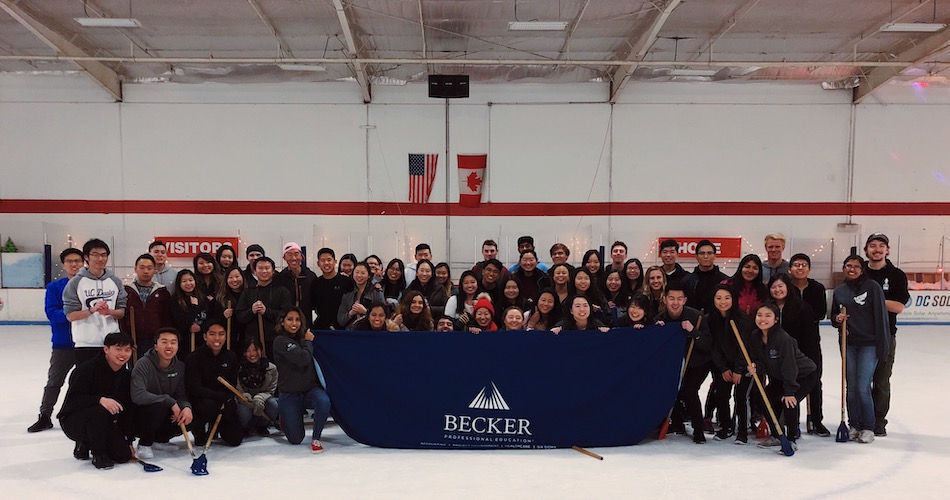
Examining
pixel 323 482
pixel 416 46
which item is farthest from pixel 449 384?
pixel 416 46

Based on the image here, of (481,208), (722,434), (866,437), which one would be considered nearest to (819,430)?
(866,437)

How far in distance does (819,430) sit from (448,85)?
27.0 feet

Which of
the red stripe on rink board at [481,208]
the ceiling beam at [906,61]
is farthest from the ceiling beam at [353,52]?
the ceiling beam at [906,61]

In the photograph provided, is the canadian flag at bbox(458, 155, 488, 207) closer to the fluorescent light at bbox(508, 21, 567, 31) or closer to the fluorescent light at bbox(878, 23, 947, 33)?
the fluorescent light at bbox(508, 21, 567, 31)

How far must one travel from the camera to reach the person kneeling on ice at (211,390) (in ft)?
14.3

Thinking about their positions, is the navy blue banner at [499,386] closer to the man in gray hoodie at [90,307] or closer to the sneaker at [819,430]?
the sneaker at [819,430]

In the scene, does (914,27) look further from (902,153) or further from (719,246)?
(719,246)

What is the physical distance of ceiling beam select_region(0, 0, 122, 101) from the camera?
8909 millimetres

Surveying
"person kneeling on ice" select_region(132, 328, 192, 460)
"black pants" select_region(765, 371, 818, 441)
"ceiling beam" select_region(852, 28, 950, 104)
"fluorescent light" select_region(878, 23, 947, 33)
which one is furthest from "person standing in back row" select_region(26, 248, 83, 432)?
"ceiling beam" select_region(852, 28, 950, 104)

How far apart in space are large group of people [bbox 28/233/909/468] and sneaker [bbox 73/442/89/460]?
0.01 m

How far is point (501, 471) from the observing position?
397 centimetres

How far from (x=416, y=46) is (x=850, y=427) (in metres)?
8.83

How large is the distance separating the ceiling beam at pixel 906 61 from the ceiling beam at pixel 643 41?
4486 millimetres

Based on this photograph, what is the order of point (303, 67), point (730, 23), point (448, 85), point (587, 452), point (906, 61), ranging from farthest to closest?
point (303, 67) → point (448, 85) → point (906, 61) → point (730, 23) → point (587, 452)
